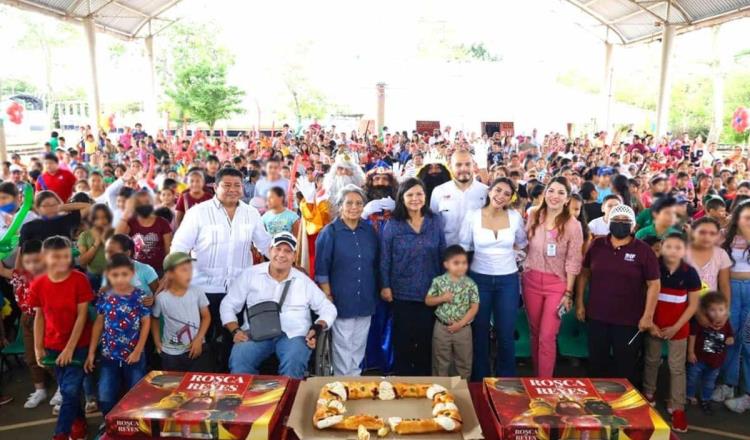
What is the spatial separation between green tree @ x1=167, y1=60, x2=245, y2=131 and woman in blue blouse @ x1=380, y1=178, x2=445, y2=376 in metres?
22.4

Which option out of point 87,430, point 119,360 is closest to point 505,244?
point 119,360

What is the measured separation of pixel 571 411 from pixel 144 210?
2698mm

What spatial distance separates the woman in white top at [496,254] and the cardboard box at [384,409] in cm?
154

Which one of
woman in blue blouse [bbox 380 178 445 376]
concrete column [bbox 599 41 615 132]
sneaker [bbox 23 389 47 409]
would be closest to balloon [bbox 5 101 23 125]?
sneaker [bbox 23 389 47 409]

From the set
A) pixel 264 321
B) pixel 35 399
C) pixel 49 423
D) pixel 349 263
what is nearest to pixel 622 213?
pixel 349 263

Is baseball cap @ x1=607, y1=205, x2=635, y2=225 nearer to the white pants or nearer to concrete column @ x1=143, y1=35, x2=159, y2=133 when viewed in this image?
the white pants

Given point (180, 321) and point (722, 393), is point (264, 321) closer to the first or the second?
point (180, 321)

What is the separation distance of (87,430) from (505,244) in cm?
324

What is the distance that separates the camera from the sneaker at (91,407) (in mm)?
4117

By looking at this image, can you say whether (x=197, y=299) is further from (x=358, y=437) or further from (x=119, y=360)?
(x=358, y=437)

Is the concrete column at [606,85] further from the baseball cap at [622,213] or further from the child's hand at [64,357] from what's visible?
the child's hand at [64,357]

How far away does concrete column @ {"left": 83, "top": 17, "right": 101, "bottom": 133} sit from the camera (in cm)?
1841

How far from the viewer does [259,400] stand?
235cm

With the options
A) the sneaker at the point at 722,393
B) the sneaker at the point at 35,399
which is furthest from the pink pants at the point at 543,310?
the sneaker at the point at 35,399
